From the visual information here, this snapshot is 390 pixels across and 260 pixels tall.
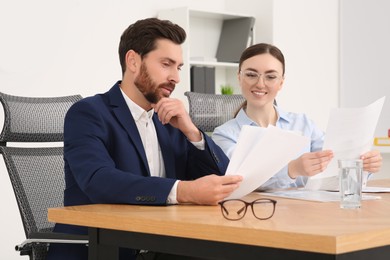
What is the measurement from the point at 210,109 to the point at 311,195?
1.02 metres

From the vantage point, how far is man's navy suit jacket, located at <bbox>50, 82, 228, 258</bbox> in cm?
194

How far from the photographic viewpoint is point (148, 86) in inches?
92.4

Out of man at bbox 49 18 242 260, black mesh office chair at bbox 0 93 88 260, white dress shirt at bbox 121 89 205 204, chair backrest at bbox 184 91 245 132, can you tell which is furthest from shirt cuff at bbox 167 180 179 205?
chair backrest at bbox 184 91 245 132

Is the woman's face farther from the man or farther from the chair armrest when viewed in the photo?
the chair armrest

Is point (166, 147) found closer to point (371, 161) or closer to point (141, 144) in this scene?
point (141, 144)

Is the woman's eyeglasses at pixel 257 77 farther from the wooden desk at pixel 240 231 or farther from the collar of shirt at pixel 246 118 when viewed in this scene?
the wooden desk at pixel 240 231

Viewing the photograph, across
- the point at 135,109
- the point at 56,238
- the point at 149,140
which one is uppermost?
the point at 135,109

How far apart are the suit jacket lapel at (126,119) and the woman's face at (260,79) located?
831 mm

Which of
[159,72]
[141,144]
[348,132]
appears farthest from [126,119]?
[348,132]

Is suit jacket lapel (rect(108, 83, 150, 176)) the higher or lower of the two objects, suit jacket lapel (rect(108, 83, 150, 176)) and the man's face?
the lower

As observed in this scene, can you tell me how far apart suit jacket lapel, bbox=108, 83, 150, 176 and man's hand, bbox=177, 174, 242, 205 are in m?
0.36

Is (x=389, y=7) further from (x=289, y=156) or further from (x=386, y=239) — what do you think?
(x=386, y=239)

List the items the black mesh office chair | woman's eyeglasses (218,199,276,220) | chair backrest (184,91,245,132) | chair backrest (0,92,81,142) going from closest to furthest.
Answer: woman's eyeglasses (218,199,276,220) < the black mesh office chair < chair backrest (0,92,81,142) < chair backrest (184,91,245,132)

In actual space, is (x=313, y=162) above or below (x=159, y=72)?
below
